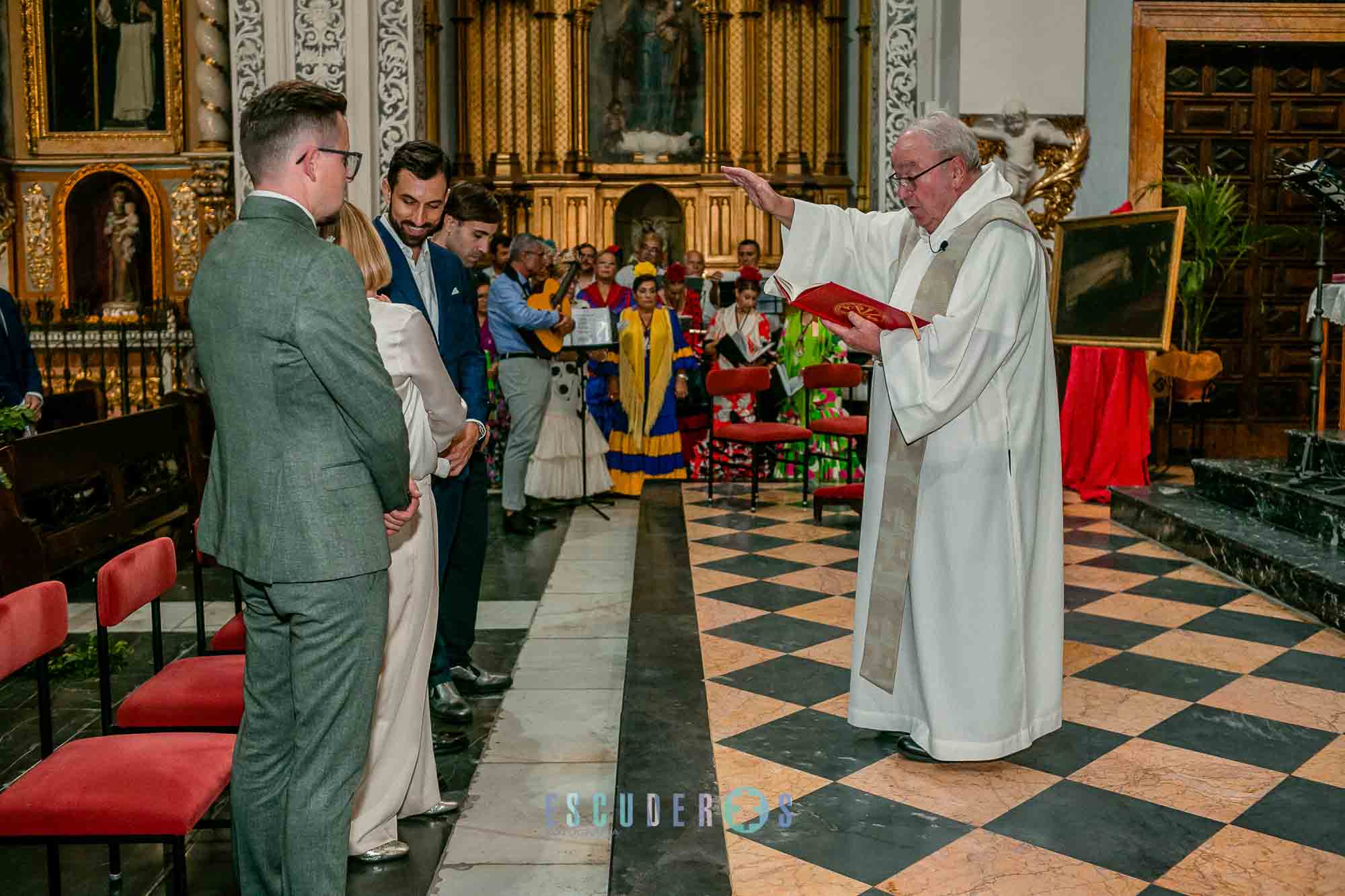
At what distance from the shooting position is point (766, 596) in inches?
207

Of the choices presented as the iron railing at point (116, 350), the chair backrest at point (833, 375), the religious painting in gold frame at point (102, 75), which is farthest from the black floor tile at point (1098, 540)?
the religious painting in gold frame at point (102, 75)

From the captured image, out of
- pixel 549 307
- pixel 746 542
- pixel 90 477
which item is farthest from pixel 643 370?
pixel 90 477

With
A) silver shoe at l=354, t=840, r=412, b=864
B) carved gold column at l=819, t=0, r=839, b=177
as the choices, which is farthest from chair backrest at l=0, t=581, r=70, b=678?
carved gold column at l=819, t=0, r=839, b=177

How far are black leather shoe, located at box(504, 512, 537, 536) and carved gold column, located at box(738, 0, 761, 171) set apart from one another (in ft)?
22.6

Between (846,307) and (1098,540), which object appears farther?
(1098,540)

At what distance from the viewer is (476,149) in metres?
13.1

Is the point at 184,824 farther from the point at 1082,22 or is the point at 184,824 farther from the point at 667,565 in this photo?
the point at 1082,22

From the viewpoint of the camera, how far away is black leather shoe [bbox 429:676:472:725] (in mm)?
3801

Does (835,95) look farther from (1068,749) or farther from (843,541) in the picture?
(1068,749)

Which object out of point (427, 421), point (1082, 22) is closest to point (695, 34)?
point (1082, 22)

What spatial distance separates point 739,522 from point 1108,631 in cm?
274

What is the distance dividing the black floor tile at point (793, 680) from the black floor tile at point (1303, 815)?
130cm

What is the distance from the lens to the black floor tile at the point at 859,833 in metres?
2.74

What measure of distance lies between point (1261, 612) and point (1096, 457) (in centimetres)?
298
